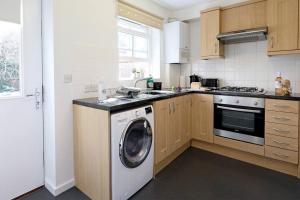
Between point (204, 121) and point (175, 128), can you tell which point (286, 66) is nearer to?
point (204, 121)

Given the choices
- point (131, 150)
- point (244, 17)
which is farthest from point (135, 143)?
point (244, 17)

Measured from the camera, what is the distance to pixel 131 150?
1949 mm

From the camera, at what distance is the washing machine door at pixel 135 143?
179 centimetres

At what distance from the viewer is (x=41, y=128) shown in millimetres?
2078

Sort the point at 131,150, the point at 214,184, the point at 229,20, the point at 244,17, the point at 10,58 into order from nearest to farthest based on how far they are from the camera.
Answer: the point at 10,58, the point at 131,150, the point at 214,184, the point at 244,17, the point at 229,20

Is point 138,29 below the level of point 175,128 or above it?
above

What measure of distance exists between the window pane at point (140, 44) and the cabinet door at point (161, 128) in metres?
1.31

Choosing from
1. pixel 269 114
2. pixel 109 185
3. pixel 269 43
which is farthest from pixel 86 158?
pixel 269 43

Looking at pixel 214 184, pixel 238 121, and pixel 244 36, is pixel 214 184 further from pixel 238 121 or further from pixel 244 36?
pixel 244 36

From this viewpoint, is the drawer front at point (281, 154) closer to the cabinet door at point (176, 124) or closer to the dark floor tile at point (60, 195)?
the cabinet door at point (176, 124)

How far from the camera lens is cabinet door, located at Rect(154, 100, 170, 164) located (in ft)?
7.59

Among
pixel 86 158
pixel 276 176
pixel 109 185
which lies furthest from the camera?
pixel 276 176

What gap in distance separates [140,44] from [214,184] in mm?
2434

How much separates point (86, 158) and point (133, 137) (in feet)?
1.67
